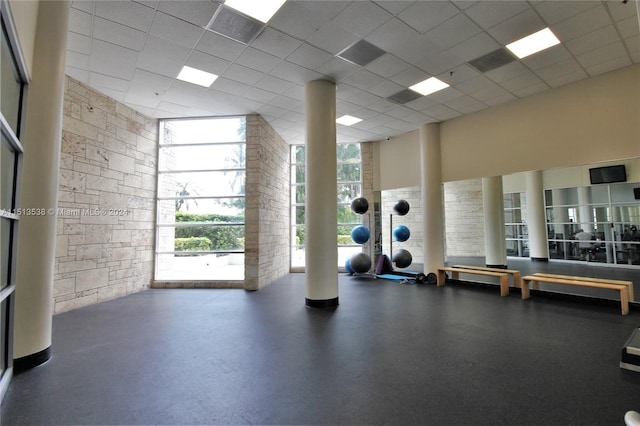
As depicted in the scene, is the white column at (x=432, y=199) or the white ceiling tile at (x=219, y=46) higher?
the white ceiling tile at (x=219, y=46)

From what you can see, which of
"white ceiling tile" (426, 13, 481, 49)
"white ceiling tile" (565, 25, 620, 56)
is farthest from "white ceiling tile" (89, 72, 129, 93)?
"white ceiling tile" (565, 25, 620, 56)

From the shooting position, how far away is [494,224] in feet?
28.3

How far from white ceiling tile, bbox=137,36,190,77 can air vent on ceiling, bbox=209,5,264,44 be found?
0.73 metres

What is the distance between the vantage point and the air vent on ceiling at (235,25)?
345cm

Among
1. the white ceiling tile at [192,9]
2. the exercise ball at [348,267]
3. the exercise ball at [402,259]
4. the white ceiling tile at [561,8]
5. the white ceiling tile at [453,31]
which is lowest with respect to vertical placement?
the exercise ball at [348,267]

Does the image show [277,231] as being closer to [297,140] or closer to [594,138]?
[297,140]

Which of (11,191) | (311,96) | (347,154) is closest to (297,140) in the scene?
(347,154)

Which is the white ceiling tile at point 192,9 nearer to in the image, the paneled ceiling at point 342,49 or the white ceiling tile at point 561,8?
the paneled ceiling at point 342,49

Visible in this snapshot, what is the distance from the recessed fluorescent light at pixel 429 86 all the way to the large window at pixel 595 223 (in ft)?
22.4

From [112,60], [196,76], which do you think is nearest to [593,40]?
[196,76]

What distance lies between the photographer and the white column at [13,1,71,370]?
2.70 meters

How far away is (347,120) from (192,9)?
4044mm

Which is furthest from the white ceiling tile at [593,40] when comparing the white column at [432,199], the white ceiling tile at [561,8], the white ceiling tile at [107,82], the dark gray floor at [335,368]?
the white ceiling tile at [107,82]

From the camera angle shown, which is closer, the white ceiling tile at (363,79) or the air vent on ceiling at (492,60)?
the air vent on ceiling at (492,60)
